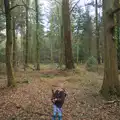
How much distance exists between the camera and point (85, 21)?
37.4m

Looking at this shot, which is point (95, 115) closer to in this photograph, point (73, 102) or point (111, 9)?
point (73, 102)

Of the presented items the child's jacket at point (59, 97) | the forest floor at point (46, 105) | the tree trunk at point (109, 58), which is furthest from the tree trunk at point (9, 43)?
the child's jacket at point (59, 97)

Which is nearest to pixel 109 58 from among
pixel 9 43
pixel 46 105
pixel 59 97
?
pixel 46 105

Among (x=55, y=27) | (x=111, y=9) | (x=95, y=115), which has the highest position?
(x=55, y=27)

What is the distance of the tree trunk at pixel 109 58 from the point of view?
31.4ft

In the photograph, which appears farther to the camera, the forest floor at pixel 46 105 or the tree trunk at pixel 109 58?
the tree trunk at pixel 109 58

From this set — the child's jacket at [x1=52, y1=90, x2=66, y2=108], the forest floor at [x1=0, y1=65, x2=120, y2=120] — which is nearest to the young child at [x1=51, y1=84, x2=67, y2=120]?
the child's jacket at [x1=52, y1=90, x2=66, y2=108]

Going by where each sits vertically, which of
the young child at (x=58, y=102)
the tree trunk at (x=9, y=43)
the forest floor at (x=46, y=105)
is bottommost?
the forest floor at (x=46, y=105)

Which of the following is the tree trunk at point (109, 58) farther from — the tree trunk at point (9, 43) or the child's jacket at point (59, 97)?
the tree trunk at point (9, 43)

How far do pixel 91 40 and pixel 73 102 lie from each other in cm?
3077

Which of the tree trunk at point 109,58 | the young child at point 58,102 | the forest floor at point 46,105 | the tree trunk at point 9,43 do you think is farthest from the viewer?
the tree trunk at point 9,43

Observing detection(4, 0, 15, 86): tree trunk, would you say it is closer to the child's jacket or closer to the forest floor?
the forest floor

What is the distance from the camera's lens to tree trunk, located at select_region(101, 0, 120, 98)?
31.4 feet

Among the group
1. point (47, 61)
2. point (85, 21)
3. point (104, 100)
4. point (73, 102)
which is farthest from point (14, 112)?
point (47, 61)
